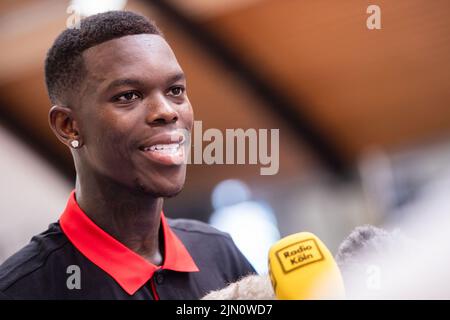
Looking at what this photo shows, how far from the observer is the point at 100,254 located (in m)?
1.04

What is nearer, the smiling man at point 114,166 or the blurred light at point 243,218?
the smiling man at point 114,166

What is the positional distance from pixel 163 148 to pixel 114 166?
86mm

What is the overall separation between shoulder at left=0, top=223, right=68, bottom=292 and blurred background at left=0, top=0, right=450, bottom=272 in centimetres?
22

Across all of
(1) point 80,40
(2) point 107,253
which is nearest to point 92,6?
(1) point 80,40

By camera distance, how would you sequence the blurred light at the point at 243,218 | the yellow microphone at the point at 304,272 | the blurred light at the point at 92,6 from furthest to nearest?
1. the blurred light at the point at 243,218
2. the blurred light at the point at 92,6
3. the yellow microphone at the point at 304,272

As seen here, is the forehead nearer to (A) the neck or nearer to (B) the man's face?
(B) the man's face

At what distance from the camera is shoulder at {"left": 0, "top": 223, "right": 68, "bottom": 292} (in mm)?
985

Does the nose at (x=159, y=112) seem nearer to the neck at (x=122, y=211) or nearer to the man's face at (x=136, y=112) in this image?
the man's face at (x=136, y=112)

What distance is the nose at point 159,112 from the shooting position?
3.16 ft

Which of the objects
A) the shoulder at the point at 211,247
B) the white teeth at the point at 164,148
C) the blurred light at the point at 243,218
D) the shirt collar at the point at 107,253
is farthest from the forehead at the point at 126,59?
the blurred light at the point at 243,218

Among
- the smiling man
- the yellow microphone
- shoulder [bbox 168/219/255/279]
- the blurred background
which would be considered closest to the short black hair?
the smiling man

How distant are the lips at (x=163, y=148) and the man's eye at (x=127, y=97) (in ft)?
0.21

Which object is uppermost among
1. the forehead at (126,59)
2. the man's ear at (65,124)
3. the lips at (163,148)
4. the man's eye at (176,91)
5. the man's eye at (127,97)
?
the forehead at (126,59)
